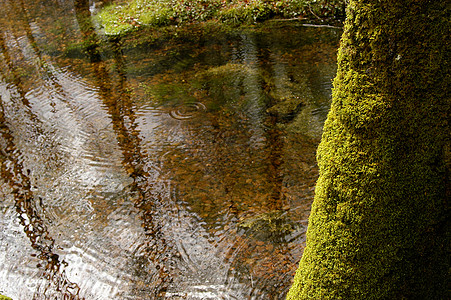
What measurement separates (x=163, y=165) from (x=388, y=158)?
17.3 feet

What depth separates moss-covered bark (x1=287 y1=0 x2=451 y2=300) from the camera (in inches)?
77.7

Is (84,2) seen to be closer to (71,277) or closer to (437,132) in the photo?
→ (71,277)

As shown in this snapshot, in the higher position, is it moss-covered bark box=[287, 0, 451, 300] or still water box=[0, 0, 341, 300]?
moss-covered bark box=[287, 0, 451, 300]

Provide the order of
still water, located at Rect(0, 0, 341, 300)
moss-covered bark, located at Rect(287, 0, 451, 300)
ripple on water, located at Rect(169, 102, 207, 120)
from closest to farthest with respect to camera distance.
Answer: moss-covered bark, located at Rect(287, 0, 451, 300)
still water, located at Rect(0, 0, 341, 300)
ripple on water, located at Rect(169, 102, 207, 120)

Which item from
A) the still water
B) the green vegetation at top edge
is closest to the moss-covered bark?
the still water

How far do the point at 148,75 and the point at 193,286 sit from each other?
767 cm

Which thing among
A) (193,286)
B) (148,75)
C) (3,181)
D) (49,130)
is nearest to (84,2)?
(148,75)

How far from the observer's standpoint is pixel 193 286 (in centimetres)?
454

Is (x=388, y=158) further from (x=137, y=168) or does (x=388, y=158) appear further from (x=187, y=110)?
(x=187, y=110)

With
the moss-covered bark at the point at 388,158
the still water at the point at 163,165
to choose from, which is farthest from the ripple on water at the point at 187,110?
the moss-covered bark at the point at 388,158

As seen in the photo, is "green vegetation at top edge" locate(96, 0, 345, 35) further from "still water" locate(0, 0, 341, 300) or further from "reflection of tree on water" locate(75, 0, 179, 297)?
"reflection of tree on water" locate(75, 0, 179, 297)

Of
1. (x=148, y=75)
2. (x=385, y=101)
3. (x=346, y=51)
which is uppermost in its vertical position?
(x=346, y=51)

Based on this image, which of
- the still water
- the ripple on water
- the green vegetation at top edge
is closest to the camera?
the still water

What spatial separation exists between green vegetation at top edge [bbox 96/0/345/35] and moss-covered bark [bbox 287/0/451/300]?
11680mm
